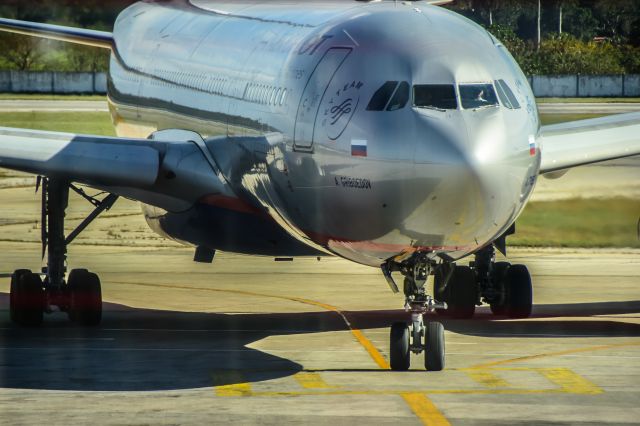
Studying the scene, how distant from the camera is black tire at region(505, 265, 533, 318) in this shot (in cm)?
2442

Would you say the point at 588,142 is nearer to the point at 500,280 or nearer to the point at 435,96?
the point at 500,280

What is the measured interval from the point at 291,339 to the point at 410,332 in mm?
3369

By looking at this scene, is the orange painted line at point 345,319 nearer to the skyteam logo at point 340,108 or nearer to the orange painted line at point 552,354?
the orange painted line at point 552,354

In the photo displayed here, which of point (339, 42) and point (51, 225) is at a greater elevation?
point (339, 42)

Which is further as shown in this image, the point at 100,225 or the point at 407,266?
the point at 100,225

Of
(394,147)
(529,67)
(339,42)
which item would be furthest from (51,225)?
(529,67)

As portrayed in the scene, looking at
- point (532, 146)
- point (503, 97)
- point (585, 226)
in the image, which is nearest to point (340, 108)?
point (503, 97)

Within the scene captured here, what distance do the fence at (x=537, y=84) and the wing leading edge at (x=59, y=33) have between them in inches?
846

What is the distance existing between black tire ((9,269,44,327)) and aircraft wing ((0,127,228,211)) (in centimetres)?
169

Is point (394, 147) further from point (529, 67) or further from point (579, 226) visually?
point (529, 67)

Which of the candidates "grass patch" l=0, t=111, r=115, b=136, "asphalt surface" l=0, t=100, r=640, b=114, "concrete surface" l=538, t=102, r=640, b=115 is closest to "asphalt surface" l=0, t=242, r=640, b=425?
"concrete surface" l=538, t=102, r=640, b=115

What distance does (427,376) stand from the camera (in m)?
18.7

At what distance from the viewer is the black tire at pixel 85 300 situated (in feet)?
76.1

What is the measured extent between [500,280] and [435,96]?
25.3ft
